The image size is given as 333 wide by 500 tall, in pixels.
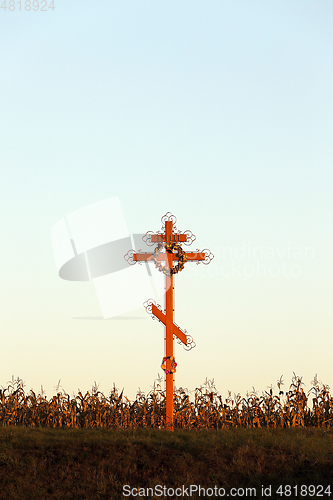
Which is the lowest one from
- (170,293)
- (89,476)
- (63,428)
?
(89,476)

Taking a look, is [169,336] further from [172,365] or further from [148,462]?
[148,462]

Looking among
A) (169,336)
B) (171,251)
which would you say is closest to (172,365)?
(169,336)

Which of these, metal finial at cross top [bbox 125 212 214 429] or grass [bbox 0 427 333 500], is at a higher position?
metal finial at cross top [bbox 125 212 214 429]

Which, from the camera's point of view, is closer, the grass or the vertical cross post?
the grass

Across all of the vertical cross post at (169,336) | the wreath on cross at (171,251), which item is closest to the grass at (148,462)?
the vertical cross post at (169,336)

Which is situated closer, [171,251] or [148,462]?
[148,462]

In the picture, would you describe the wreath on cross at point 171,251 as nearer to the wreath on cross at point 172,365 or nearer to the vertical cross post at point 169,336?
the vertical cross post at point 169,336

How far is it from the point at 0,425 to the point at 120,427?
3.54 m

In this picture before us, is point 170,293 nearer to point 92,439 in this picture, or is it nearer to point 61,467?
point 92,439

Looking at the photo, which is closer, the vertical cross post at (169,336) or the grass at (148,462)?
the grass at (148,462)

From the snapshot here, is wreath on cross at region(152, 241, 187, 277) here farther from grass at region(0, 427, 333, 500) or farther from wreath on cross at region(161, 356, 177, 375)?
grass at region(0, 427, 333, 500)

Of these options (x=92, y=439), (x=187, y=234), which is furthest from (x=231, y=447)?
(x=187, y=234)

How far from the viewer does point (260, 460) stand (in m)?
12.1

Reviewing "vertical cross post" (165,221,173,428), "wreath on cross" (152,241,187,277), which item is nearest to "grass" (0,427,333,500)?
"vertical cross post" (165,221,173,428)
